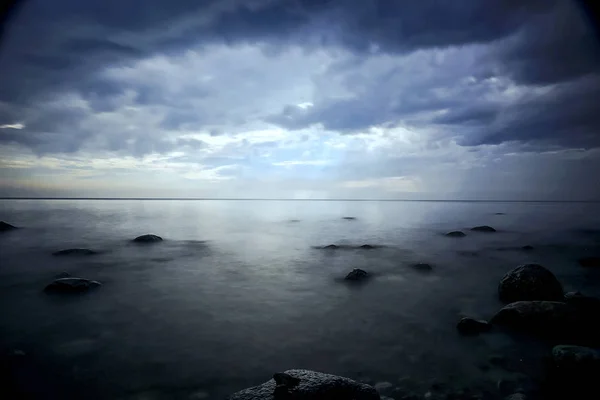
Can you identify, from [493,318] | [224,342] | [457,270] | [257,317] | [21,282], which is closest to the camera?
[224,342]

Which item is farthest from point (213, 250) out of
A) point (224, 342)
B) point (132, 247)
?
point (224, 342)

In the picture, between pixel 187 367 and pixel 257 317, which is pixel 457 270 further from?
pixel 187 367

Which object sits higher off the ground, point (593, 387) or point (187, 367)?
point (593, 387)

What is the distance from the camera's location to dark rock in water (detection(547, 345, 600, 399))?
18.3 feet

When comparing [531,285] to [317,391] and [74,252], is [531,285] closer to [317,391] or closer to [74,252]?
[317,391]

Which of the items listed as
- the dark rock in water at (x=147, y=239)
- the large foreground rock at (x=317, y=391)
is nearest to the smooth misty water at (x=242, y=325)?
the large foreground rock at (x=317, y=391)

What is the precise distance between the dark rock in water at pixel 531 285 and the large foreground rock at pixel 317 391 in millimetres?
8624

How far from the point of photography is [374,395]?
523 cm

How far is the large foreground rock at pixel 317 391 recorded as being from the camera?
5.06 m

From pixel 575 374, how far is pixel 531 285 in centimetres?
547

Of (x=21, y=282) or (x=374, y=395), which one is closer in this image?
(x=374, y=395)

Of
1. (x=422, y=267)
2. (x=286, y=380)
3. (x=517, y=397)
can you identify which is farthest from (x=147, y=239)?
(x=517, y=397)

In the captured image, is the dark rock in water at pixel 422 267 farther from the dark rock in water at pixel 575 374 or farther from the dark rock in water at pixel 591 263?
the dark rock in water at pixel 575 374

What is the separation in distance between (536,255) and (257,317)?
78.4 ft
